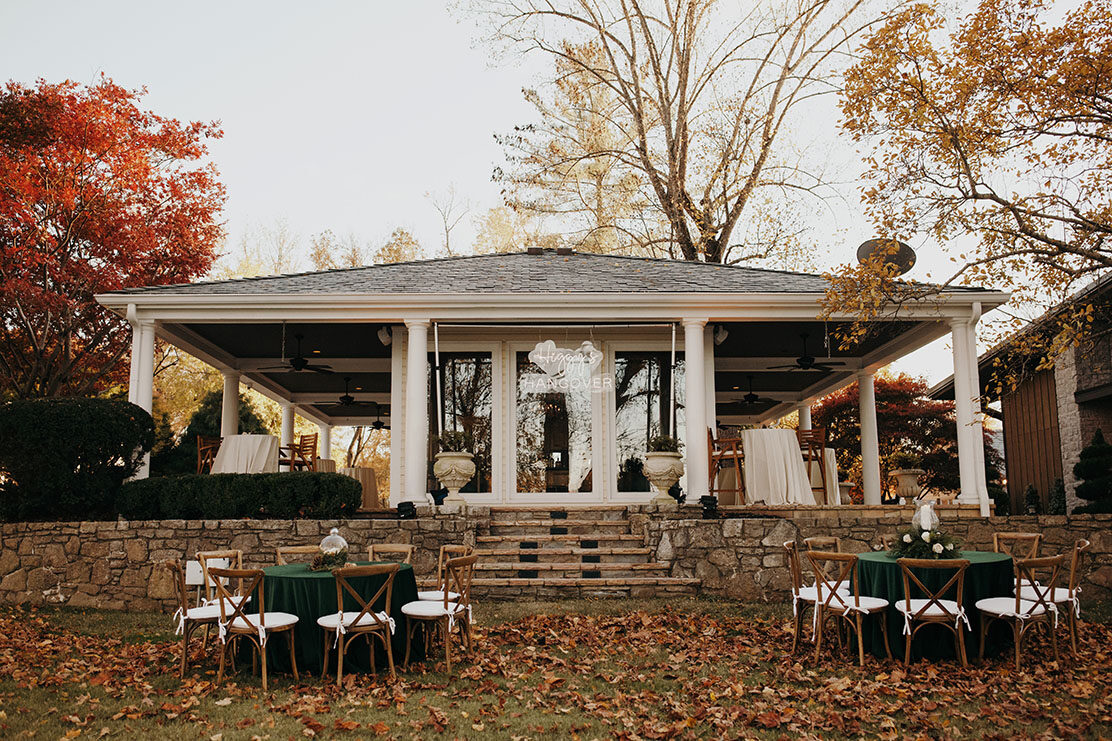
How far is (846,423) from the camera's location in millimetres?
21828

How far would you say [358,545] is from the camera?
10289 millimetres

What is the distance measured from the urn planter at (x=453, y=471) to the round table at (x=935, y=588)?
6019mm

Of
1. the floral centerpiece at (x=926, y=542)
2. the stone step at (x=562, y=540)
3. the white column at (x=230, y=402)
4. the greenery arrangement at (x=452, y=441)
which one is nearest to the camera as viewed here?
the floral centerpiece at (x=926, y=542)

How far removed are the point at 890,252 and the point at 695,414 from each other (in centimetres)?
337

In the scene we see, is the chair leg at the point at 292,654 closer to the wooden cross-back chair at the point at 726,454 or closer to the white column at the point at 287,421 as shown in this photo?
the wooden cross-back chair at the point at 726,454

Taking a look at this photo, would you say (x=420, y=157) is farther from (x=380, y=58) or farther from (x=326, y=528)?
(x=326, y=528)

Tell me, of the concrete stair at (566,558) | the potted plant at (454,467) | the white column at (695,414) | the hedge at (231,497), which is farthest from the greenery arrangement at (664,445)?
the hedge at (231,497)

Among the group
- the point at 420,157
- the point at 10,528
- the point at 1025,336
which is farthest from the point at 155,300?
the point at 420,157

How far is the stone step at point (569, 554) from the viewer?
10.5 m

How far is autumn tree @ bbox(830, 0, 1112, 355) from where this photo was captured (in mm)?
8867

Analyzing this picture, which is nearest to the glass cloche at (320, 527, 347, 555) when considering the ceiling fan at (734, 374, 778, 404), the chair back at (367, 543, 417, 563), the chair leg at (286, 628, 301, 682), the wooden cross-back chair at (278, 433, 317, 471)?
the chair leg at (286, 628, 301, 682)

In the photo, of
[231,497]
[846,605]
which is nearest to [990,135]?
[846,605]

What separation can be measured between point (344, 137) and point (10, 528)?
29273 millimetres

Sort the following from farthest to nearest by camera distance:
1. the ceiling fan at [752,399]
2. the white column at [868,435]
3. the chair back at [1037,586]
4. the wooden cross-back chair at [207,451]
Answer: the ceiling fan at [752,399] < the white column at [868,435] < the wooden cross-back chair at [207,451] < the chair back at [1037,586]
